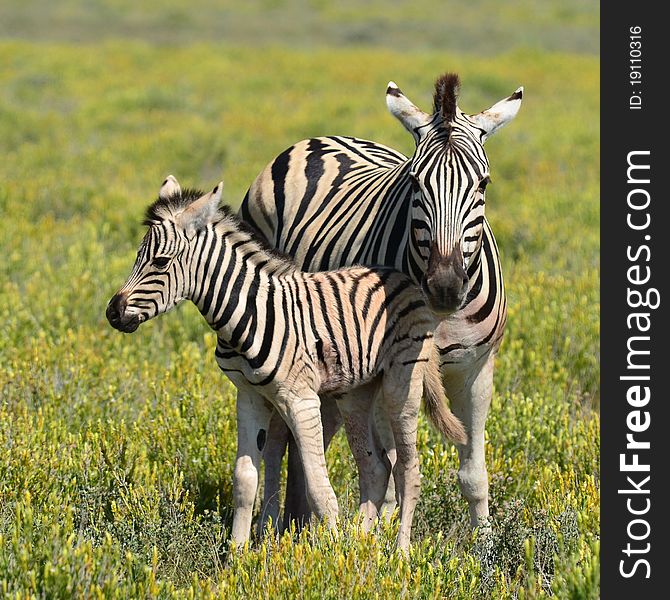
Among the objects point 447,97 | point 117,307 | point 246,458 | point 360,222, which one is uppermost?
point 447,97

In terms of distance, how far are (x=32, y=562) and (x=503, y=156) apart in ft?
47.5

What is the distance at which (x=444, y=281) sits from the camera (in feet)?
13.0

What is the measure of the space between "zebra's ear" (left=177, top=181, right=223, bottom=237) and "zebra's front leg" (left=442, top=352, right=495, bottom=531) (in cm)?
144

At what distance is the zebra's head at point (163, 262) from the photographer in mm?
4086

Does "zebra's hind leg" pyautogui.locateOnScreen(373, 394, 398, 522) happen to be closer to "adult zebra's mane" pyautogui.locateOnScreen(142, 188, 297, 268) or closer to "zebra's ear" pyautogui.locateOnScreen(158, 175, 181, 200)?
"adult zebra's mane" pyautogui.locateOnScreen(142, 188, 297, 268)

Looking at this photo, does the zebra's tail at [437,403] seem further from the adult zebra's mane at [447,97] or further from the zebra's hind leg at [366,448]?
the adult zebra's mane at [447,97]

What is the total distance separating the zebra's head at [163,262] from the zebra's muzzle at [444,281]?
94 cm

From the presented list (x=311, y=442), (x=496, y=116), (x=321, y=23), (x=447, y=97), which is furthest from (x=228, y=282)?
(x=321, y=23)

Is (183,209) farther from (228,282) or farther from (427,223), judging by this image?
(427,223)

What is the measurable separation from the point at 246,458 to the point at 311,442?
493mm

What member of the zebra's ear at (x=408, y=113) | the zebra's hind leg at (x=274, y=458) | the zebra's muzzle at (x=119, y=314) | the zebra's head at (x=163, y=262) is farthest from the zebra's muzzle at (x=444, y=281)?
the zebra's hind leg at (x=274, y=458)

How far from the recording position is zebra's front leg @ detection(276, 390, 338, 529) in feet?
13.8

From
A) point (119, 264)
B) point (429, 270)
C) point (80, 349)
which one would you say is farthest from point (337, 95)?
point (429, 270)

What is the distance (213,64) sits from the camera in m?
26.6
